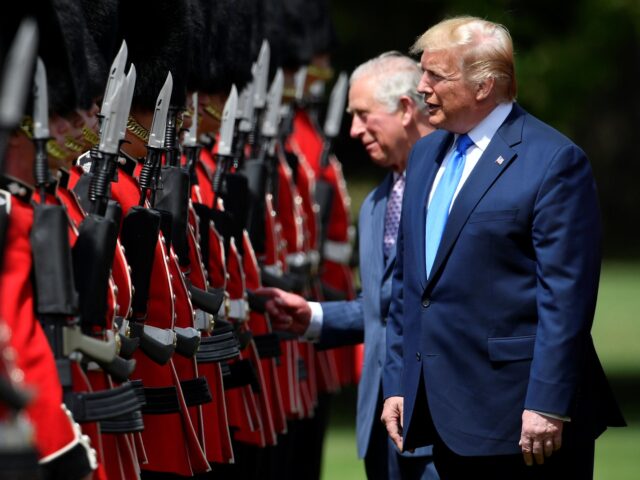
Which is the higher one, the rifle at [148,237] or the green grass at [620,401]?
the rifle at [148,237]

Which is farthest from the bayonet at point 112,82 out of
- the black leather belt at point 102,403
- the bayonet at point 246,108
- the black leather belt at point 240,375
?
the bayonet at point 246,108

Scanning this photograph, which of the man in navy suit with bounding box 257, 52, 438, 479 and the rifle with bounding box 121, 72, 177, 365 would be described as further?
the man in navy suit with bounding box 257, 52, 438, 479

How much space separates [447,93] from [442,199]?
0.33m

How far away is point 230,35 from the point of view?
7727 millimetres

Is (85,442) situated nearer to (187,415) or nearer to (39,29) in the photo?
(39,29)

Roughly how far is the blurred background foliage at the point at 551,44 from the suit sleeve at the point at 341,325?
1.17m

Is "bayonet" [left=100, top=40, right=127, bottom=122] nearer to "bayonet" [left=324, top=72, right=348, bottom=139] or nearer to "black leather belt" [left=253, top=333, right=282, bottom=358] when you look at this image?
"black leather belt" [left=253, top=333, right=282, bottom=358]

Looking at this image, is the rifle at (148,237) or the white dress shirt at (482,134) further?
the white dress shirt at (482,134)

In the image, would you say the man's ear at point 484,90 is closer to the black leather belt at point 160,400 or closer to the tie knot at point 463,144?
the tie knot at point 463,144

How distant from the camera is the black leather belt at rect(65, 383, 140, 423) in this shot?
4.60 m

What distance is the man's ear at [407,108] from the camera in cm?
695

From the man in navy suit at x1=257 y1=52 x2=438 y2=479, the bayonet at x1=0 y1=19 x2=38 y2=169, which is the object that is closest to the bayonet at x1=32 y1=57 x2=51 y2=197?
the bayonet at x1=0 y1=19 x2=38 y2=169

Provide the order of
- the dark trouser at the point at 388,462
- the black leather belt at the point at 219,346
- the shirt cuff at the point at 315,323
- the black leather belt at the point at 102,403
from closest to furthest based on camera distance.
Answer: the black leather belt at the point at 102,403, the dark trouser at the point at 388,462, the black leather belt at the point at 219,346, the shirt cuff at the point at 315,323

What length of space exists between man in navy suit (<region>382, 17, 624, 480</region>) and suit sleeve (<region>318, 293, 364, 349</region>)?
1.13m
